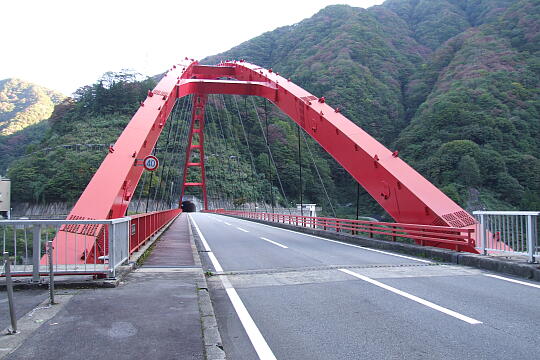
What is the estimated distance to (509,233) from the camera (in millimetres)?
7594

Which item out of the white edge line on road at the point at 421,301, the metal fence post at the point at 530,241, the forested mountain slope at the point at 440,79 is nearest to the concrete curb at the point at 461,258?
the metal fence post at the point at 530,241

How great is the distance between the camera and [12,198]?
4131 cm

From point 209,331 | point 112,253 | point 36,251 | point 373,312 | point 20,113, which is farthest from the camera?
point 20,113

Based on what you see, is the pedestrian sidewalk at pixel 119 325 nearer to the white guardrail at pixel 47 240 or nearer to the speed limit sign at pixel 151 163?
the white guardrail at pixel 47 240

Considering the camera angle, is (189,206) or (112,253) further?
(189,206)

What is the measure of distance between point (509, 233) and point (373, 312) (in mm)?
4393

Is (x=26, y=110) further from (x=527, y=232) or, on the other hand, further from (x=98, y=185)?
(x=527, y=232)

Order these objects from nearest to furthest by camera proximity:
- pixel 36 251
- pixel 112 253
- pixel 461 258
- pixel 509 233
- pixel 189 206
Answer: pixel 36 251 → pixel 112 253 → pixel 509 233 → pixel 461 258 → pixel 189 206

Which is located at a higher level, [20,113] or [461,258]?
[20,113]

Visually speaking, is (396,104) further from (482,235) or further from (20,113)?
(20,113)

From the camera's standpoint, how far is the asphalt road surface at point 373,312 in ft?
11.5

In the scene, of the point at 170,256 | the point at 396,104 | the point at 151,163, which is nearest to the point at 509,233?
the point at 170,256

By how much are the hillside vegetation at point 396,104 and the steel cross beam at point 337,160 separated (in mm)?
17634

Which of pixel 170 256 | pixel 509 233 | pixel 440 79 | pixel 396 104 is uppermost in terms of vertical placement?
pixel 440 79
